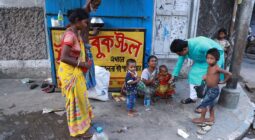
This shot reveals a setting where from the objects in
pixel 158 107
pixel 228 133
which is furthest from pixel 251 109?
pixel 158 107

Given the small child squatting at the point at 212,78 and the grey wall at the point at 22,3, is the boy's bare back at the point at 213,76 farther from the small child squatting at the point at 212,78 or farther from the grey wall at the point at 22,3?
the grey wall at the point at 22,3

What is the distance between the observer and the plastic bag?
411 cm

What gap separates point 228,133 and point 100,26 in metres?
2.77

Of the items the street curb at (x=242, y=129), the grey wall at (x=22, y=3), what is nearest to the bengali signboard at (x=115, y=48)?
the grey wall at (x=22, y=3)

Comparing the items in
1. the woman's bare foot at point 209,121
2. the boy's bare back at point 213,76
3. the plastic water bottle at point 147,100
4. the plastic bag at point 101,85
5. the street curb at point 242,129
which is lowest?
the street curb at point 242,129

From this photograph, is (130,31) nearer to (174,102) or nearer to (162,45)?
(162,45)

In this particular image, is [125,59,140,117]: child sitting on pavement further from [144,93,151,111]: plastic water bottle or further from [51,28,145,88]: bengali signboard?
[51,28,145,88]: bengali signboard

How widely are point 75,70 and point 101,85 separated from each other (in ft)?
4.60

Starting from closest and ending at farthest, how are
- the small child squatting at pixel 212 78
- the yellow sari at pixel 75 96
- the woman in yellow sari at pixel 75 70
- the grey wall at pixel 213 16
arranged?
the woman in yellow sari at pixel 75 70
the yellow sari at pixel 75 96
the small child squatting at pixel 212 78
the grey wall at pixel 213 16

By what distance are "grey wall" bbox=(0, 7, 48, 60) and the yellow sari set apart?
2.41 metres

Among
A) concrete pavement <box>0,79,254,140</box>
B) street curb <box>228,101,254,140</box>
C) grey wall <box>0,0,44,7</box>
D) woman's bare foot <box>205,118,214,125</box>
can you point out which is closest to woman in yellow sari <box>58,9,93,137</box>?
concrete pavement <box>0,79,254,140</box>

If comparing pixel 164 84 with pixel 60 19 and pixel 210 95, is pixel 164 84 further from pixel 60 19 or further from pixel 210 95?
pixel 60 19

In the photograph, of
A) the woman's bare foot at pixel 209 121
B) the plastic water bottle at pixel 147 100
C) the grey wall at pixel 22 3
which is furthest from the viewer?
the grey wall at pixel 22 3

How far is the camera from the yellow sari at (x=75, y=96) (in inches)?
109
